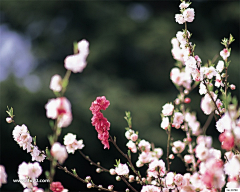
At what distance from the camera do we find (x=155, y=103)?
366cm

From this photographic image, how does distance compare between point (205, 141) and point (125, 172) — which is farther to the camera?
point (125, 172)

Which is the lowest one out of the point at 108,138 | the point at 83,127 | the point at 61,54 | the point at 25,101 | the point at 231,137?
the point at 231,137

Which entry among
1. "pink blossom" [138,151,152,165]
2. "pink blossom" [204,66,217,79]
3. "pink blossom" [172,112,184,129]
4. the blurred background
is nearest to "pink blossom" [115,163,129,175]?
"pink blossom" [138,151,152,165]

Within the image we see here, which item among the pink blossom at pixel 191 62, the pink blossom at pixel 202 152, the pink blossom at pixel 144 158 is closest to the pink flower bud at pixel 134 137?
the pink blossom at pixel 144 158

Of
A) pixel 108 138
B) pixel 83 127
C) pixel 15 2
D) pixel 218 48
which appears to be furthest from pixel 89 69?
pixel 108 138

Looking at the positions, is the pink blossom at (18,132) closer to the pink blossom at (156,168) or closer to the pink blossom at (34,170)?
the pink blossom at (34,170)

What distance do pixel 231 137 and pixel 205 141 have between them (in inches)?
1.6

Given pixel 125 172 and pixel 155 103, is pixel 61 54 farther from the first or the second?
pixel 125 172

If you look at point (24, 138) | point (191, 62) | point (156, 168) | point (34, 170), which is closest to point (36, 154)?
point (24, 138)

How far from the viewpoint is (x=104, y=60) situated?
4.09 metres

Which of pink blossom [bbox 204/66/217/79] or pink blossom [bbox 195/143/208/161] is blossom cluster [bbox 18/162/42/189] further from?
pink blossom [bbox 204/66/217/79]

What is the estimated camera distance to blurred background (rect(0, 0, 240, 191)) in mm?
3416

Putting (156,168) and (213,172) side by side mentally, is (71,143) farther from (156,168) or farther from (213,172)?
(213,172)

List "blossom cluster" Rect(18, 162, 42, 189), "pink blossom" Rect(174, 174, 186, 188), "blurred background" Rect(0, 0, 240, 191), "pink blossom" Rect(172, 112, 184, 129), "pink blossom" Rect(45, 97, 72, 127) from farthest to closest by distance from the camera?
"blurred background" Rect(0, 0, 240, 191)
"pink blossom" Rect(172, 112, 184, 129)
"pink blossom" Rect(174, 174, 186, 188)
"blossom cluster" Rect(18, 162, 42, 189)
"pink blossom" Rect(45, 97, 72, 127)
